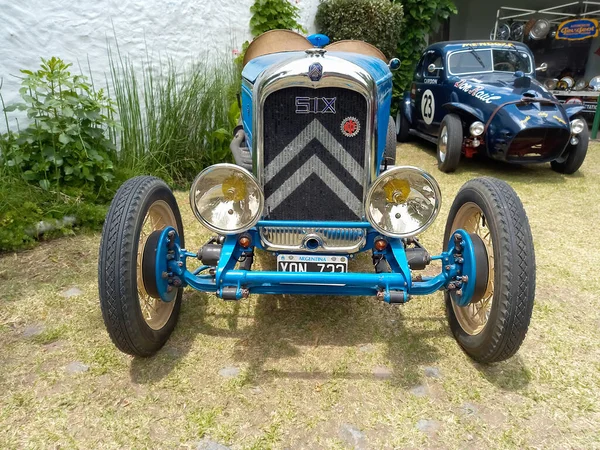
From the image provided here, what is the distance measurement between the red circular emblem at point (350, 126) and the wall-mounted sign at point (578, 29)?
8749 millimetres

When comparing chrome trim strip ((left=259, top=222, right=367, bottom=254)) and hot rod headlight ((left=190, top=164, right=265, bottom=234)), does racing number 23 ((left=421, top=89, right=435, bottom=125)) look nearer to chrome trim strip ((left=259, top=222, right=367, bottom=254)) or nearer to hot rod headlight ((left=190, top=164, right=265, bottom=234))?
chrome trim strip ((left=259, top=222, right=367, bottom=254))

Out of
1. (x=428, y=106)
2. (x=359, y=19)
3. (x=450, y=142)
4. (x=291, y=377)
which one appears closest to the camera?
(x=291, y=377)

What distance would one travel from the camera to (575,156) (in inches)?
222

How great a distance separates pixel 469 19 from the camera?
11.5 m

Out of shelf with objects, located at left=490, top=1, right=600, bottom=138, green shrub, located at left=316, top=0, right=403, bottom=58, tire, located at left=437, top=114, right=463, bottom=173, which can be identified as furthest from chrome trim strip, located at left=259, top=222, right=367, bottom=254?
shelf with objects, located at left=490, top=1, right=600, bottom=138

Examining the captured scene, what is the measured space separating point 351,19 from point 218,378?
20.6ft

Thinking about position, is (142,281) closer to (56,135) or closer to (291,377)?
(291,377)

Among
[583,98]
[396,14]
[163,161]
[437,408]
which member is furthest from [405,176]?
[583,98]

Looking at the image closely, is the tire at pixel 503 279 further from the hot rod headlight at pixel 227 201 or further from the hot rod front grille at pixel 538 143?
the hot rod front grille at pixel 538 143

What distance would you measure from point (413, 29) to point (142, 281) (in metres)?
7.38

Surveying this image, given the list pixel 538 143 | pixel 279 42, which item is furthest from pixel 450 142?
pixel 279 42

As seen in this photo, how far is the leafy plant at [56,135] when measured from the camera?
11.7 ft

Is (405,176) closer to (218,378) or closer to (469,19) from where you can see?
(218,378)

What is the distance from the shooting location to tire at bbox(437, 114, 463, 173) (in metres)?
5.57
